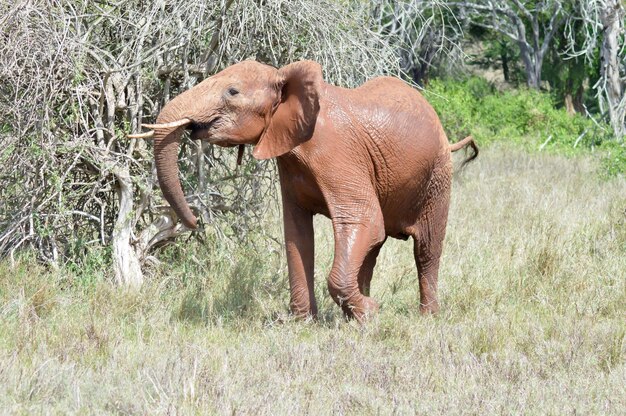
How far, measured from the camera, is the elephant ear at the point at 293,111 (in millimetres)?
5762

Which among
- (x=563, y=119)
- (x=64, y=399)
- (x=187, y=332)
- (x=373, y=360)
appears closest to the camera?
(x=64, y=399)

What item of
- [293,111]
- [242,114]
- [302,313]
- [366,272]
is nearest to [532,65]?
[366,272]

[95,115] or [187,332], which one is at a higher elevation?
[95,115]

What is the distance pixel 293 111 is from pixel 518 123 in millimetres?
16064

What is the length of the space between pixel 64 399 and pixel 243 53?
3.28 meters

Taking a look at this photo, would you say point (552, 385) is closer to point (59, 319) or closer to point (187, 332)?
point (187, 332)

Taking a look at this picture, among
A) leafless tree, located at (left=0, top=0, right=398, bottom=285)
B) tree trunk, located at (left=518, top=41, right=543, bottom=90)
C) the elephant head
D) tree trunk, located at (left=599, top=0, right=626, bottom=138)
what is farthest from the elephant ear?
tree trunk, located at (left=518, top=41, right=543, bottom=90)

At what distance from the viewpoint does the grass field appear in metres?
4.83

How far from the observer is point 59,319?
6227 millimetres

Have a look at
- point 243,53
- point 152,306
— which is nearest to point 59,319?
point 152,306

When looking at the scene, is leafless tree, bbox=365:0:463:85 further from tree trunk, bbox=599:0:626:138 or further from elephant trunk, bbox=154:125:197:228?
tree trunk, bbox=599:0:626:138

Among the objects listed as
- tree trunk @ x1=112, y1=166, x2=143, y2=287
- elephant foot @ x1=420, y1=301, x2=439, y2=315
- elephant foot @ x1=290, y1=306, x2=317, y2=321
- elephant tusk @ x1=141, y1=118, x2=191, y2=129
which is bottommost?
elephant foot @ x1=420, y1=301, x2=439, y2=315

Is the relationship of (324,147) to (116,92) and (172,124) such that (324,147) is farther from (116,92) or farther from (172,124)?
(116,92)

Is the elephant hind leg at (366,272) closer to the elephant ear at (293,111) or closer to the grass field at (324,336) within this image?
the grass field at (324,336)
